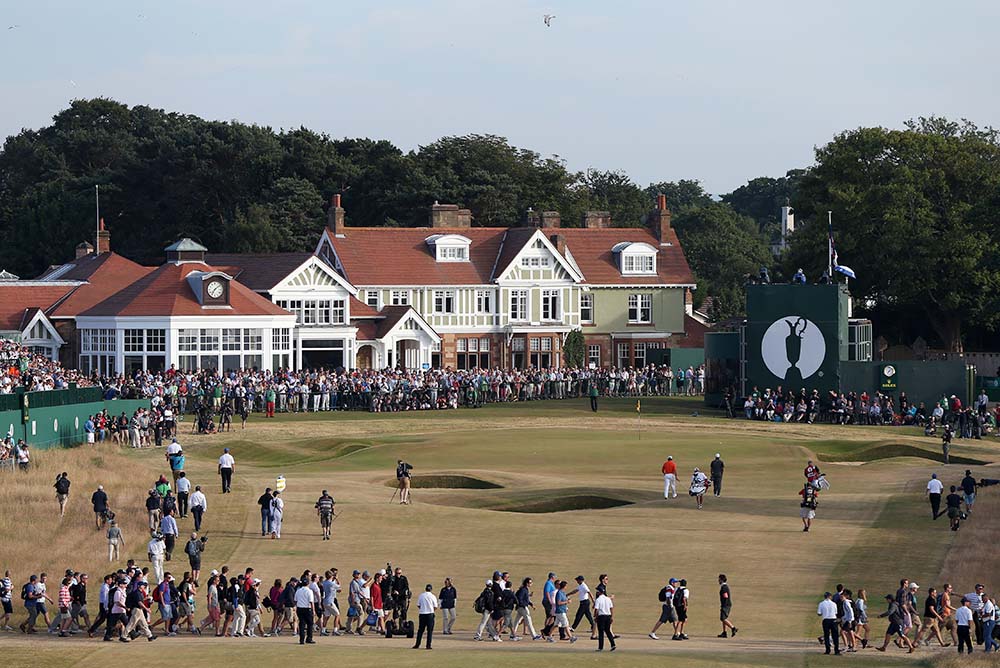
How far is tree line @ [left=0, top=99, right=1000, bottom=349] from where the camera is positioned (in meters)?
93.2

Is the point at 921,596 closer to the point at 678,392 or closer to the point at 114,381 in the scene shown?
the point at 114,381

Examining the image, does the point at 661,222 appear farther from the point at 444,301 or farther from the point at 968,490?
the point at 968,490

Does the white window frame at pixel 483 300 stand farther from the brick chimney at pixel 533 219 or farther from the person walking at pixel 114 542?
the person walking at pixel 114 542

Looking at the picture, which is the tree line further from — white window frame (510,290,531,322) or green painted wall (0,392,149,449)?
green painted wall (0,392,149,449)

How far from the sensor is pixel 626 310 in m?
103

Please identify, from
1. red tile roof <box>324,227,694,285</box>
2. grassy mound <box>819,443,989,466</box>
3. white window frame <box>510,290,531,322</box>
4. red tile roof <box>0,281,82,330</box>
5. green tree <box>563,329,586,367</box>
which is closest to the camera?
grassy mound <box>819,443,989,466</box>

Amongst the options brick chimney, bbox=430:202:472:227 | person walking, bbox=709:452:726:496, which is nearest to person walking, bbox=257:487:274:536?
person walking, bbox=709:452:726:496

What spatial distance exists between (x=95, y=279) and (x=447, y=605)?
60.2 m

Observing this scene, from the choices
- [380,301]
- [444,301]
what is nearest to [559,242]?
[444,301]

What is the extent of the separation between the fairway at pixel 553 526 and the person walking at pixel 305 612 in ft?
1.66

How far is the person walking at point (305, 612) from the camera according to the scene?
35.7m

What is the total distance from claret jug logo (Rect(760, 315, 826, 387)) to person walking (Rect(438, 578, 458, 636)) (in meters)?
42.3

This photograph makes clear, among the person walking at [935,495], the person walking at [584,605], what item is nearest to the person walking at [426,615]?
the person walking at [584,605]

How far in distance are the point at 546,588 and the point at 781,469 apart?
25.2 metres
